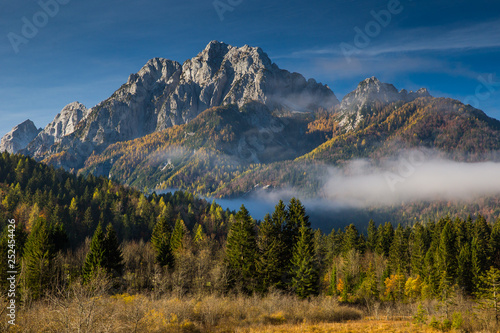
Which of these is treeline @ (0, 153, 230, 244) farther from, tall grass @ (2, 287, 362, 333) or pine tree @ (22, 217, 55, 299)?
tall grass @ (2, 287, 362, 333)

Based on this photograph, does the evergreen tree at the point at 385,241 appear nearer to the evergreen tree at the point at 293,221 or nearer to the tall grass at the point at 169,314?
the tall grass at the point at 169,314

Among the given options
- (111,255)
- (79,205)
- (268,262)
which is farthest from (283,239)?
(79,205)

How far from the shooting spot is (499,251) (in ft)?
247

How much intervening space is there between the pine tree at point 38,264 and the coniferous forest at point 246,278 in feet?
0.62

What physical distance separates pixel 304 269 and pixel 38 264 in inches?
1697

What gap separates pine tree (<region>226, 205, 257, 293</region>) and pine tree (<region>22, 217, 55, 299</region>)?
30147mm

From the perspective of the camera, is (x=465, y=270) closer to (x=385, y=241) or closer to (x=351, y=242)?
(x=385, y=241)

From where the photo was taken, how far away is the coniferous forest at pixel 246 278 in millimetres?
30203

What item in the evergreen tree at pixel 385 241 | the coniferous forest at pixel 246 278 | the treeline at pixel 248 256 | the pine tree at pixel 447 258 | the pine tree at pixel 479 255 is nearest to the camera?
the coniferous forest at pixel 246 278

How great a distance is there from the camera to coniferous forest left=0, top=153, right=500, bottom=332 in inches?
1189

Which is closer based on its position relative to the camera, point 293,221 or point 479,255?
point 293,221

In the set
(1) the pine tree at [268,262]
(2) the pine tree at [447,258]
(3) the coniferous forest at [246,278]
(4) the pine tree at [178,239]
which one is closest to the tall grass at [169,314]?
(3) the coniferous forest at [246,278]

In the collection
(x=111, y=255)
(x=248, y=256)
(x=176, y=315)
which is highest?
(x=111, y=255)

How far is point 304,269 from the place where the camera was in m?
48.2
